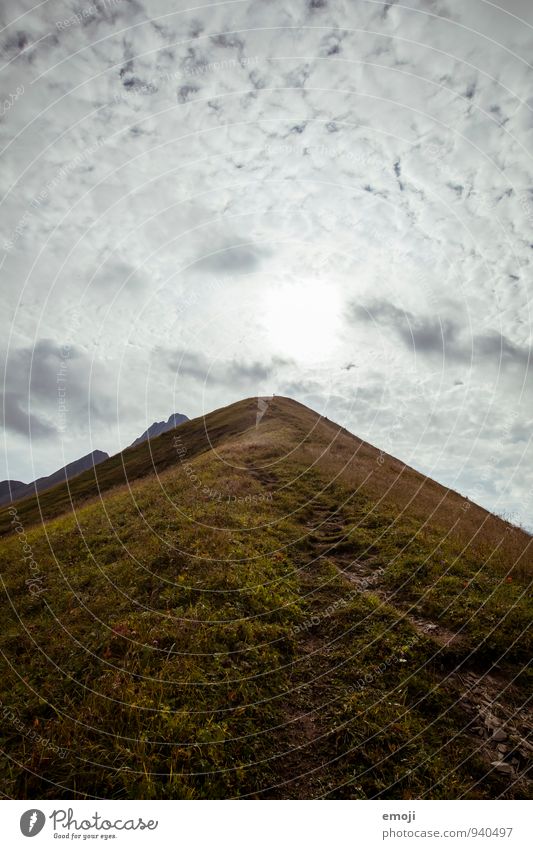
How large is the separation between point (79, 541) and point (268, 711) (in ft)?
37.4

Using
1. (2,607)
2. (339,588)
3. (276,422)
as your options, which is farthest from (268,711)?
(276,422)

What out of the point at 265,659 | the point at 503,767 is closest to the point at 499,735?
the point at 503,767

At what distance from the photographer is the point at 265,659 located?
8.61 meters

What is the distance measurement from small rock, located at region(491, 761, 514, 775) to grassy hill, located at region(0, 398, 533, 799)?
0.08 ft

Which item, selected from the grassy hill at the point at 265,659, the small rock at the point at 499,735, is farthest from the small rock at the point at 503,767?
the small rock at the point at 499,735

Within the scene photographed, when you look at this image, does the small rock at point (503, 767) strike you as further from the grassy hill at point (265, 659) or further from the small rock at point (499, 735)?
the small rock at point (499, 735)

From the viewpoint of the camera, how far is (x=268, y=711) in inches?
289

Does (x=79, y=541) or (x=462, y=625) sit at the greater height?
(x=79, y=541)

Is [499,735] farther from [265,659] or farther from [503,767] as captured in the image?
[265,659]

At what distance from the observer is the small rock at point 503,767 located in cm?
607

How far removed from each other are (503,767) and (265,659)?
461cm

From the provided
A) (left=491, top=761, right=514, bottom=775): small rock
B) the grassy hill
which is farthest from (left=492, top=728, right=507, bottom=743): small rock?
(left=491, top=761, right=514, bottom=775): small rock
